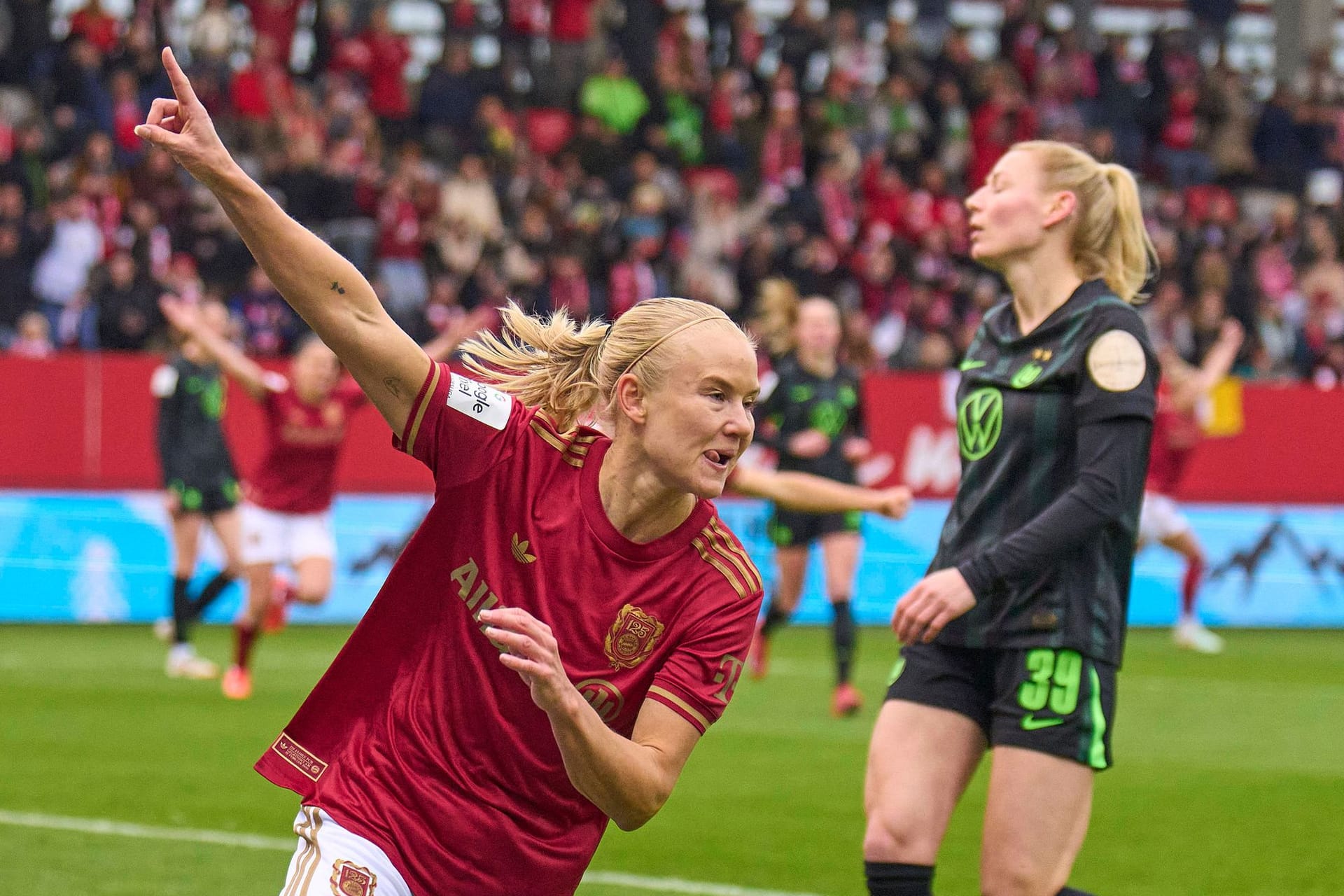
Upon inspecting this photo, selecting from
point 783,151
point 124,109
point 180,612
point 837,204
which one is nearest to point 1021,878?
point 180,612

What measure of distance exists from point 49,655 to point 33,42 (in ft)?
25.3

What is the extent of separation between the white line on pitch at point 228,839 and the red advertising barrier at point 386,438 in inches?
330

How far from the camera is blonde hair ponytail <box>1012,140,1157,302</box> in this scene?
4.76 meters

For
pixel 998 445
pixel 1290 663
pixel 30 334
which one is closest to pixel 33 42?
pixel 30 334

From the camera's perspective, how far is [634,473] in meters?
3.65

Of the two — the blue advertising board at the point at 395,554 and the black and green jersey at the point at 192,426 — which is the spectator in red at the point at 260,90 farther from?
the black and green jersey at the point at 192,426

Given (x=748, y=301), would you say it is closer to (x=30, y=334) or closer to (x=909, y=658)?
(x=30, y=334)

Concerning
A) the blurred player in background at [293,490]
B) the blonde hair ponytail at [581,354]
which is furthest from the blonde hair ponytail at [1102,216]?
the blurred player in background at [293,490]

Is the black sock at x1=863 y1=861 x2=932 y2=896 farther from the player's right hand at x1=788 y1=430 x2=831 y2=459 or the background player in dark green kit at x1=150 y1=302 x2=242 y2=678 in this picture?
the background player in dark green kit at x1=150 y1=302 x2=242 y2=678

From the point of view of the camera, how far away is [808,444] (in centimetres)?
1191

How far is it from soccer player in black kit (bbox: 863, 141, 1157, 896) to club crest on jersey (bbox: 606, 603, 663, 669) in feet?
2.90

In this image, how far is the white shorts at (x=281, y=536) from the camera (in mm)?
11938

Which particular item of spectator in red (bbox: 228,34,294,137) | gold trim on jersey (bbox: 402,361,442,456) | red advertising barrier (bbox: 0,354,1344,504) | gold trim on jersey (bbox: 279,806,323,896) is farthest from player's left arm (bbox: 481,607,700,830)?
spectator in red (bbox: 228,34,294,137)

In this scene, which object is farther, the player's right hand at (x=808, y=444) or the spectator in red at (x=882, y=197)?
the spectator in red at (x=882, y=197)
